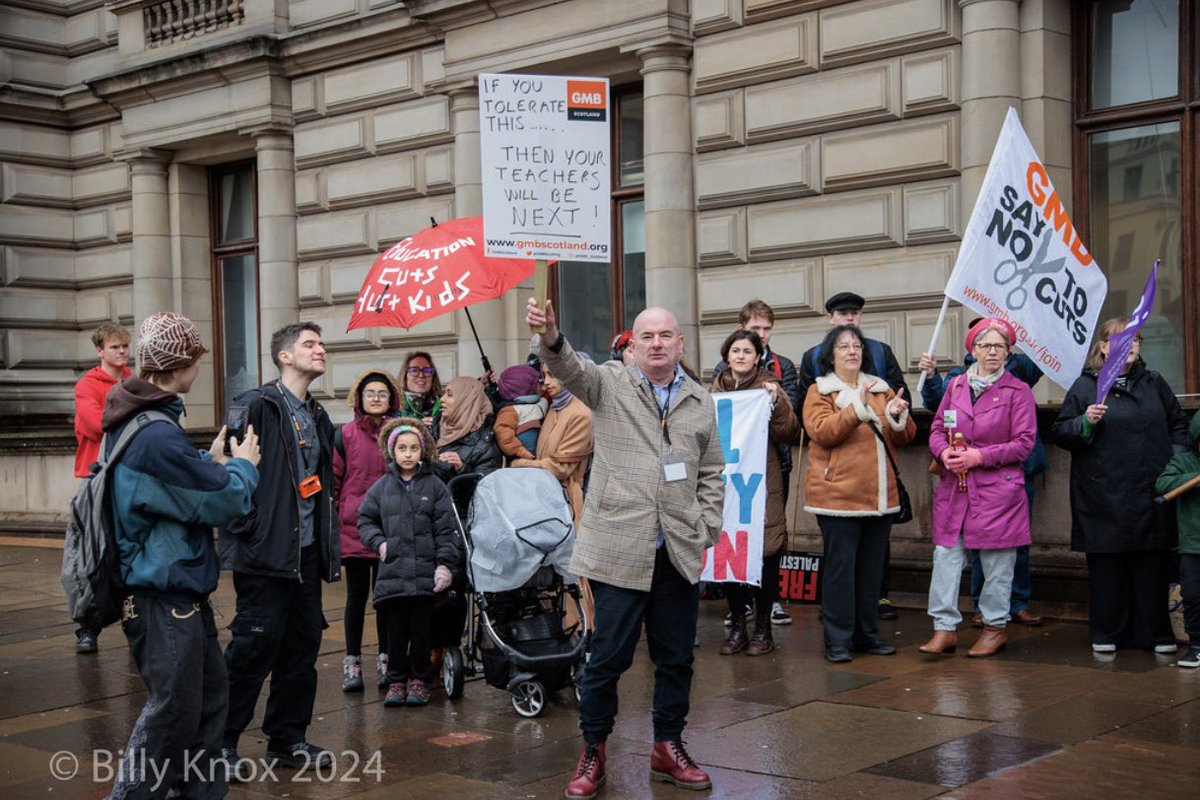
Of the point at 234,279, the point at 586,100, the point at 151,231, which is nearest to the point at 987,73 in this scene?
the point at 586,100

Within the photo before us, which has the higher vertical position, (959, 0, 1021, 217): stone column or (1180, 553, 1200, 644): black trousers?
(959, 0, 1021, 217): stone column

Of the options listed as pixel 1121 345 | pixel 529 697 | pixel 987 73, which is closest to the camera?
pixel 529 697

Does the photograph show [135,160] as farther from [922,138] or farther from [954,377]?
[954,377]

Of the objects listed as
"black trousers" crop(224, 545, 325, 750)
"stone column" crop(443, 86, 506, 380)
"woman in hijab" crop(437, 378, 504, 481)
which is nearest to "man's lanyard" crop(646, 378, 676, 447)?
"black trousers" crop(224, 545, 325, 750)

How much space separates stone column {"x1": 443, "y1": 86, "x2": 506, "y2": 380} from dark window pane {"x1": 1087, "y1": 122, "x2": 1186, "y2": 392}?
591cm

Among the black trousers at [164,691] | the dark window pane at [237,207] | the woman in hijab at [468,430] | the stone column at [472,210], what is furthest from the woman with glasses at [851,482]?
the dark window pane at [237,207]

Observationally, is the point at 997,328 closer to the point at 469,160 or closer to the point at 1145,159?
the point at 1145,159

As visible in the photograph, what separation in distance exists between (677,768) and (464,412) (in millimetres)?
3142

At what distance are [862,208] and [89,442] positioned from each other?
6.36 m

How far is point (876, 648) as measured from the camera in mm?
8742

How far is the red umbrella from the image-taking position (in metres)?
8.40

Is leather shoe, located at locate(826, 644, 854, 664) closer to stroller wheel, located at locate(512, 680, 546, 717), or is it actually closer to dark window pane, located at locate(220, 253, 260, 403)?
stroller wheel, located at locate(512, 680, 546, 717)

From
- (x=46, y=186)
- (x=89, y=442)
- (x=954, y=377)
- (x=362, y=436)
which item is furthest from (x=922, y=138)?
(x=46, y=186)

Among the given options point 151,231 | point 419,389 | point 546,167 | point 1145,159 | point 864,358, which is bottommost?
point 419,389
